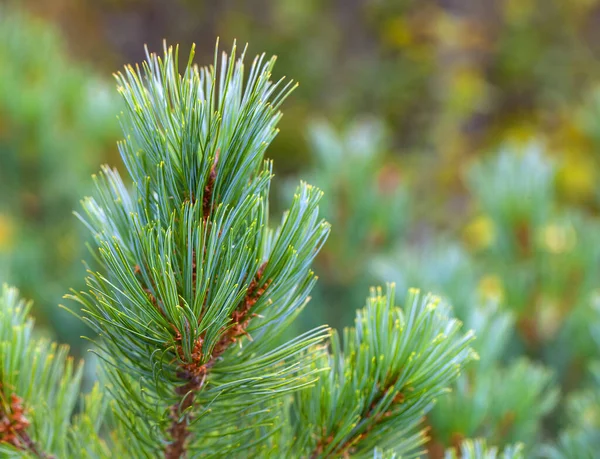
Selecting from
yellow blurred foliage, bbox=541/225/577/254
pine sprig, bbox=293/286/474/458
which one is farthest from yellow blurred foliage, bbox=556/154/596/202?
pine sprig, bbox=293/286/474/458

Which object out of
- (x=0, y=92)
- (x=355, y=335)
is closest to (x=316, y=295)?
(x=355, y=335)

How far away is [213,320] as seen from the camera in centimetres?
28

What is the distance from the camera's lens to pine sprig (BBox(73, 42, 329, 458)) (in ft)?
0.94

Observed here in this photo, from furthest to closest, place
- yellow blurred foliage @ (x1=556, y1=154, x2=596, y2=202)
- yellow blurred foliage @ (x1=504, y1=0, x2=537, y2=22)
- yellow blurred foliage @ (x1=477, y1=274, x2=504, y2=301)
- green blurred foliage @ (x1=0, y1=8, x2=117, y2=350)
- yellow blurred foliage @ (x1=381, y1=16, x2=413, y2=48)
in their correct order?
1. yellow blurred foliage @ (x1=504, y1=0, x2=537, y2=22)
2. yellow blurred foliage @ (x1=381, y1=16, x2=413, y2=48)
3. yellow blurred foliage @ (x1=556, y1=154, x2=596, y2=202)
4. green blurred foliage @ (x1=0, y1=8, x2=117, y2=350)
5. yellow blurred foliage @ (x1=477, y1=274, x2=504, y2=301)

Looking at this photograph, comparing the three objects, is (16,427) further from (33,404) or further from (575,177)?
(575,177)

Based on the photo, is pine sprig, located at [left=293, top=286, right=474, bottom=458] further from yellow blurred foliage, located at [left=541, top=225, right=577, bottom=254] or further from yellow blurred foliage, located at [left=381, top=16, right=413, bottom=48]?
yellow blurred foliage, located at [left=381, top=16, right=413, bottom=48]

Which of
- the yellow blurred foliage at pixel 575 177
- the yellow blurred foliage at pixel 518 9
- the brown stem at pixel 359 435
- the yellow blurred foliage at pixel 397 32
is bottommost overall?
the brown stem at pixel 359 435

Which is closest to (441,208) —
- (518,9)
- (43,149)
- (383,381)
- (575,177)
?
(575,177)

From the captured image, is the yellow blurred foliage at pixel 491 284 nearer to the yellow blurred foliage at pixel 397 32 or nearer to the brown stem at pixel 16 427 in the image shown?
the brown stem at pixel 16 427

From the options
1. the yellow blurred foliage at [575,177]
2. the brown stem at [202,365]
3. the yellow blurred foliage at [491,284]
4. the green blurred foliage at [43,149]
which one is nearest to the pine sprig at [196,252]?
the brown stem at [202,365]

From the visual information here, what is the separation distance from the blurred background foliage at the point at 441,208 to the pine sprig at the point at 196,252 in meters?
0.19

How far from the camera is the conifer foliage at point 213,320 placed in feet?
0.95

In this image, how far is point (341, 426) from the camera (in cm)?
33

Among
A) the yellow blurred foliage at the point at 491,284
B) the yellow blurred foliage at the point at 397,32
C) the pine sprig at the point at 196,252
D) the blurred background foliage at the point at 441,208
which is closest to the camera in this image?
the pine sprig at the point at 196,252
